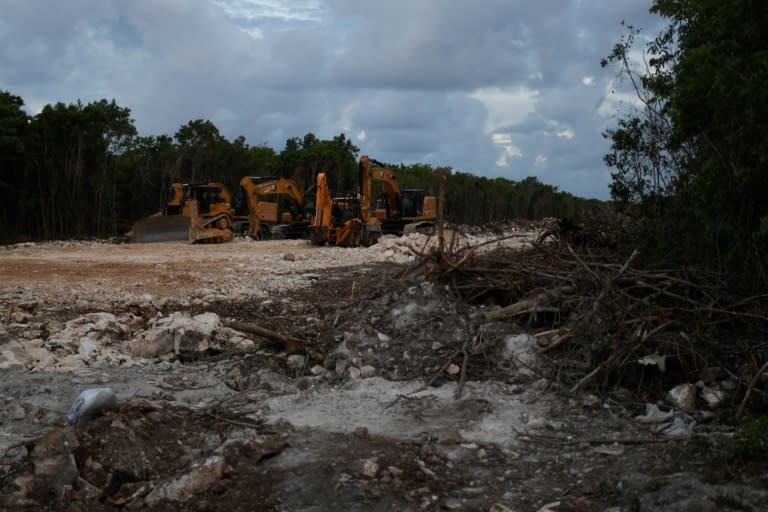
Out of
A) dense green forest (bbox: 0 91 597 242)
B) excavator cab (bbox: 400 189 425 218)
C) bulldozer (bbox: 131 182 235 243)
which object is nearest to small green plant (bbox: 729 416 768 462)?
dense green forest (bbox: 0 91 597 242)

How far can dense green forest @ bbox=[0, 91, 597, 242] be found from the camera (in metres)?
28.8

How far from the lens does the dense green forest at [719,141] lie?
668 cm

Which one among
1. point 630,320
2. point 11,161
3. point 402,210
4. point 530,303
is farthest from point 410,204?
point 630,320

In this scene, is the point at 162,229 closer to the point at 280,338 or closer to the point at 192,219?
the point at 192,219

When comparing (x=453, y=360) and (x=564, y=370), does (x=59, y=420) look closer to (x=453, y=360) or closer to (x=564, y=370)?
(x=453, y=360)

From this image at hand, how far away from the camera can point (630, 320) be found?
728 cm

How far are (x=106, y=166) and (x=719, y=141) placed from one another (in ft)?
91.6

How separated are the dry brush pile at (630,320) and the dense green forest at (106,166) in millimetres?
9835

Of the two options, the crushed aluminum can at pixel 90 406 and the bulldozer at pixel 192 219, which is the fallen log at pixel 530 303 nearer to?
the crushed aluminum can at pixel 90 406

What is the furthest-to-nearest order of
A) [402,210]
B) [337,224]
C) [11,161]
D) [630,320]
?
1. [402,210]
2. [11,161]
3. [337,224]
4. [630,320]

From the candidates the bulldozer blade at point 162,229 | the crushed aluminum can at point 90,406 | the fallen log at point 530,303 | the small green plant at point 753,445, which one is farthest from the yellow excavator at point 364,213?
the small green plant at point 753,445

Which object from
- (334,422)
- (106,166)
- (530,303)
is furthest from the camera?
(106,166)

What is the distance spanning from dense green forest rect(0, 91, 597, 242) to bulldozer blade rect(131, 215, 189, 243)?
4.78 meters

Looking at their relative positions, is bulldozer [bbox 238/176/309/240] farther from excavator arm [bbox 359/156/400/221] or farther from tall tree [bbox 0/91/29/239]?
tall tree [bbox 0/91/29/239]
